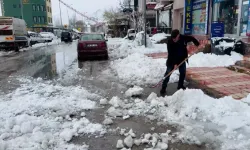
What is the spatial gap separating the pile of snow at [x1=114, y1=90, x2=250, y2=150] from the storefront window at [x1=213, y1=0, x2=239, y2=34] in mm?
8600

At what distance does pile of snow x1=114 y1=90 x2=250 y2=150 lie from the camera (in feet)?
12.3

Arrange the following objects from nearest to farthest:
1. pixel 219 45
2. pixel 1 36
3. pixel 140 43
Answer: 1. pixel 219 45
2. pixel 140 43
3. pixel 1 36

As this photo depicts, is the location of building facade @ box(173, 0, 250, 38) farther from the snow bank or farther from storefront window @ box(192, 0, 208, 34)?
the snow bank

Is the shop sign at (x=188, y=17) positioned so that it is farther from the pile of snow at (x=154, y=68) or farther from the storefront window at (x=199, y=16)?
the pile of snow at (x=154, y=68)

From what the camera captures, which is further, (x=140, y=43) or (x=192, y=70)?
(x=140, y=43)

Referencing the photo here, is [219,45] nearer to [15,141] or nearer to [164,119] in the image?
[164,119]

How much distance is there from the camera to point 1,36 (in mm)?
20922

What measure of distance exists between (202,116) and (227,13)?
10672 mm

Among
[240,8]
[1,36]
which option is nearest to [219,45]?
[240,8]

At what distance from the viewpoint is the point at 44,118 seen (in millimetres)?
4723

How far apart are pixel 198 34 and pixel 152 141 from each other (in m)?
14.9

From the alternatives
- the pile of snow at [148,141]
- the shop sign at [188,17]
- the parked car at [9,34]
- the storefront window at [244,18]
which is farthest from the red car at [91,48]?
the parked car at [9,34]

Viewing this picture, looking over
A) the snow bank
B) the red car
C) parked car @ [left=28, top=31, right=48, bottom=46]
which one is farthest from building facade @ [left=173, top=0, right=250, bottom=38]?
parked car @ [left=28, top=31, right=48, bottom=46]

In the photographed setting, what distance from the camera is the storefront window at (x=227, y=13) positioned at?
12.3 metres
